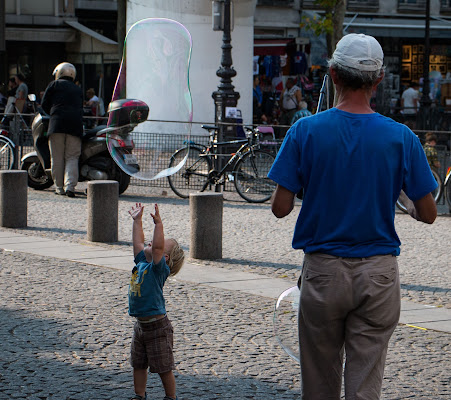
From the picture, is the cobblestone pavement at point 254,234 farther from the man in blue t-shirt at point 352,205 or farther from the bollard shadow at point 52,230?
the man in blue t-shirt at point 352,205

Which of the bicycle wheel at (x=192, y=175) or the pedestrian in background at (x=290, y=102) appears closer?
the bicycle wheel at (x=192, y=175)

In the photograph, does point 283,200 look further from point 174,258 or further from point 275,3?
point 275,3

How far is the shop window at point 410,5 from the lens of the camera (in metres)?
37.2

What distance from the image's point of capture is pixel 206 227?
8.91m

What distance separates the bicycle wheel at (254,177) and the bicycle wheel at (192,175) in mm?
559

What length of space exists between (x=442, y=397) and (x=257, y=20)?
31.8 meters

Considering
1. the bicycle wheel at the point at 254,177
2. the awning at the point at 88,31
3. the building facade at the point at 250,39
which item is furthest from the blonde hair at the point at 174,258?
the awning at the point at 88,31

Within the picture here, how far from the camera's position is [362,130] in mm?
3227

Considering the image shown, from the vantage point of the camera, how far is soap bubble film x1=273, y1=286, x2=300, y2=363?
3.88 metres

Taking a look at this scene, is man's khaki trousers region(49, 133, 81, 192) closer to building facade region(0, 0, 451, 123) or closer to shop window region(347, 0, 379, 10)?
building facade region(0, 0, 451, 123)

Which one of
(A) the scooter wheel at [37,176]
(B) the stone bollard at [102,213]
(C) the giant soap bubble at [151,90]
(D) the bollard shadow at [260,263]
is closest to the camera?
(D) the bollard shadow at [260,263]

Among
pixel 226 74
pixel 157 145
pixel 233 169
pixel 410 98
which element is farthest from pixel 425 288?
pixel 410 98

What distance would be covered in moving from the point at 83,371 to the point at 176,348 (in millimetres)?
733

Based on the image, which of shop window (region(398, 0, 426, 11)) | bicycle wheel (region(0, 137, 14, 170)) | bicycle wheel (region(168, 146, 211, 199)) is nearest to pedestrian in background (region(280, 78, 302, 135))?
bicycle wheel (region(168, 146, 211, 199))
